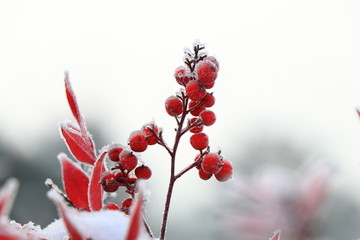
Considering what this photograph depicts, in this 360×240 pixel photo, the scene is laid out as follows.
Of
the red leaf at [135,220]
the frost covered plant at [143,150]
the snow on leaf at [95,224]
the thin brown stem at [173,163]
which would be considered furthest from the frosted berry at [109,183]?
the red leaf at [135,220]

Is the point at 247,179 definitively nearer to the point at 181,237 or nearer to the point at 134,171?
the point at 134,171

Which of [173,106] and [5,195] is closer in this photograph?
[5,195]

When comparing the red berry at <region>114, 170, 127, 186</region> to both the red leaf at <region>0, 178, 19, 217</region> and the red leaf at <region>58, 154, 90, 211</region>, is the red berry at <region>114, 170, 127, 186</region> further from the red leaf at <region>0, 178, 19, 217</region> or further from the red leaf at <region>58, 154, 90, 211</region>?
the red leaf at <region>0, 178, 19, 217</region>

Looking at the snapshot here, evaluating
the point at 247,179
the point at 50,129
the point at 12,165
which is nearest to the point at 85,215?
the point at 247,179

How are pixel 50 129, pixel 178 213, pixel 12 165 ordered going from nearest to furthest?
1. pixel 12 165
2. pixel 50 129
3. pixel 178 213

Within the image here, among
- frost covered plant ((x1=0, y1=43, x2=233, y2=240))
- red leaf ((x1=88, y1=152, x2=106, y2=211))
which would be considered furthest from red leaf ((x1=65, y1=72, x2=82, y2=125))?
red leaf ((x1=88, y1=152, x2=106, y2=211))

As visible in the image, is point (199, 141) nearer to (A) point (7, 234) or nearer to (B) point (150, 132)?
(B) point (150, 132)

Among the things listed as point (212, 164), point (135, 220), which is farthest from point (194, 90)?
point (135, 220)
